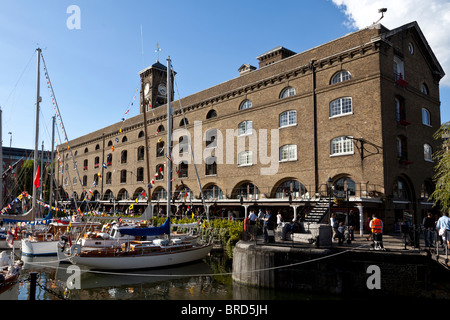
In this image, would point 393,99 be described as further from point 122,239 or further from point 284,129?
point 122,239

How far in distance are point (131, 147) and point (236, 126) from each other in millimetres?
19227

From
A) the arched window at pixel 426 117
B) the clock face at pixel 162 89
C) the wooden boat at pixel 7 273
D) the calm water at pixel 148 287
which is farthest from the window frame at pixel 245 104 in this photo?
the clock face at pixel 162 89

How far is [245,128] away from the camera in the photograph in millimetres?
30625

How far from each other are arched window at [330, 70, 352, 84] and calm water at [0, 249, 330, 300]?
14.9 m

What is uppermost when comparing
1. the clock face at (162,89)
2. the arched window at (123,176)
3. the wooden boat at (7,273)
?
the clock face at (162,89)

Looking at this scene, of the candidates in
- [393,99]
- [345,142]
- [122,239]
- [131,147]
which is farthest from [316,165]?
[131,147]

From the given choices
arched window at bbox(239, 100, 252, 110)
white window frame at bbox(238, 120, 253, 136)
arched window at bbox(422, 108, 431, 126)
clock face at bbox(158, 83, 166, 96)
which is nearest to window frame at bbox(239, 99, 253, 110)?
arched window at bbox(239, 100, 252, 110)

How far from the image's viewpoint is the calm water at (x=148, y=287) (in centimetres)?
1349

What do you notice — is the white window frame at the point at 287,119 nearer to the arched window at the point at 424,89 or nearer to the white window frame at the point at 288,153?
the white window frame at the point at 288,153

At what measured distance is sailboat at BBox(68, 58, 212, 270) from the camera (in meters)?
17.1

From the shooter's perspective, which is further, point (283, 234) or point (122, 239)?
point (122, 239)

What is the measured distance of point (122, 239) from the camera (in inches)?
775

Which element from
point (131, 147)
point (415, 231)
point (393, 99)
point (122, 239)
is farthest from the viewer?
point (131, 147)

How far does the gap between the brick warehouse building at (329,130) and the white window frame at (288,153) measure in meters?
0.08
